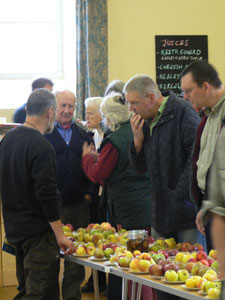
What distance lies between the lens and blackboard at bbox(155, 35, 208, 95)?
6562 millimetres

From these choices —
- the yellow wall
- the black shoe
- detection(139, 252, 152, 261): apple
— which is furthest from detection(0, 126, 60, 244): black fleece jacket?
the yellow wall

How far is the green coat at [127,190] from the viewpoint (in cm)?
361

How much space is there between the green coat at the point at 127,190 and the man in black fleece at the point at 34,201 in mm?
606

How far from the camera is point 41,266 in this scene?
120 inches

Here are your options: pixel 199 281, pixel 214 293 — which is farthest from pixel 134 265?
pixel 214 293

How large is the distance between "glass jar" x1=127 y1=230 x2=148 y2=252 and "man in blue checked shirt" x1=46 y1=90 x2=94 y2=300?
1203 millimetres

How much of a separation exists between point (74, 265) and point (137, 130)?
1.23 meters

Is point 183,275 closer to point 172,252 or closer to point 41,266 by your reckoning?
point 172,252

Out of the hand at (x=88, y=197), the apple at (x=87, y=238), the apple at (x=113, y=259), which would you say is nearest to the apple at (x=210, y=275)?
the apple at (x=113, y=259)

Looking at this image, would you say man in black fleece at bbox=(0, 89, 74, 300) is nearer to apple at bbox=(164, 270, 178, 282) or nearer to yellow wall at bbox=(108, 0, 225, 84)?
apple at bbox=(164, 270, 178, 282)

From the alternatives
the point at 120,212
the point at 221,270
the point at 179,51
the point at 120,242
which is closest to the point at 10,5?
the point at 179,51

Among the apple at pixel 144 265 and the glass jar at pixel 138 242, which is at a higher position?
the glass jar at pixel 138 242

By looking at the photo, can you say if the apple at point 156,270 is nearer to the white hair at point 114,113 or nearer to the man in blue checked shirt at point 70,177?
the white hair at point 114,113

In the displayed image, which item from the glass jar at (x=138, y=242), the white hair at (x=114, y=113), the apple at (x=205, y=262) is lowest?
the apple at (x=205, y=262)
